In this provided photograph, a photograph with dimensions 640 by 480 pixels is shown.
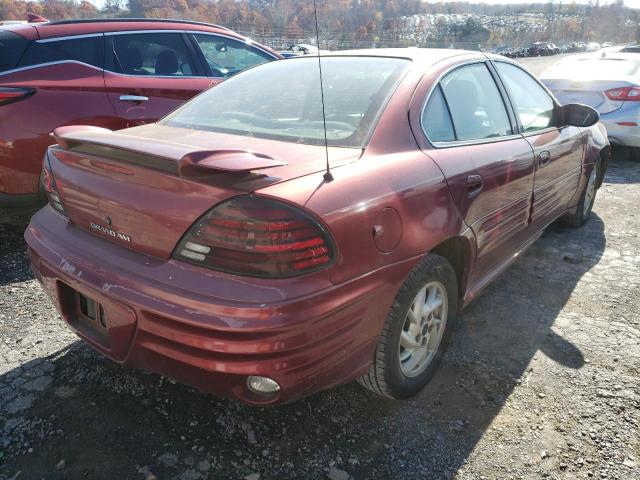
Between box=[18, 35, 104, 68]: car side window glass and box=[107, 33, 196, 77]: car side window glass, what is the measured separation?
0.09 metres

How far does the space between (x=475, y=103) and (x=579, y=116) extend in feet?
3.84

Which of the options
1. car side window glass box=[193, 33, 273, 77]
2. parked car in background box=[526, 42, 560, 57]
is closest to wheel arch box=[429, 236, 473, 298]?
car side window glass box=[193, 33, 273, 77]

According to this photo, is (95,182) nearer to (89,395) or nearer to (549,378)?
(89,395)

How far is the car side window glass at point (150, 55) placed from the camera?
406cm

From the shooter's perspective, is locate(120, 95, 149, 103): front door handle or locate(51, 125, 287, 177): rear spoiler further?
locate(120, 95, 149, 103): front door handle

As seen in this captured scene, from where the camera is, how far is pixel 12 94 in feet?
11.2

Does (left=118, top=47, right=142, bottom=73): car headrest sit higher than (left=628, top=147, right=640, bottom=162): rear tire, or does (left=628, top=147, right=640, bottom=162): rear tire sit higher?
(left=118, top=47, right=142, bottom=73): car headrest

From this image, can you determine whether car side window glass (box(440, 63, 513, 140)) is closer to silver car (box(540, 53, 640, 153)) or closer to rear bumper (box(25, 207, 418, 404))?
rear bumper (box(25, 207, 418, 404))

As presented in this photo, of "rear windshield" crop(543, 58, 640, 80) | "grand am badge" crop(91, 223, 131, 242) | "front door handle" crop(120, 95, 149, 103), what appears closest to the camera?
"grand am badge" crop(91, 223, 131, 242)

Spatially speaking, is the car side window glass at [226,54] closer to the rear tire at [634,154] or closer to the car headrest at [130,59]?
the car headrest at [130,59]

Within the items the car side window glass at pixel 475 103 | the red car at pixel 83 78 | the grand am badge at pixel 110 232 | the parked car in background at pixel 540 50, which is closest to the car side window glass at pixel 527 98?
the car side window glass at pixel 475 103

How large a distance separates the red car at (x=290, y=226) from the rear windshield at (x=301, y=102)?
0.5 inches

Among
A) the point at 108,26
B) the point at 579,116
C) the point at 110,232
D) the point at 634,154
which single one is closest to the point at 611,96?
the point at 634,154

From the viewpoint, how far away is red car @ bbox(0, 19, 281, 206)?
3473 mm
